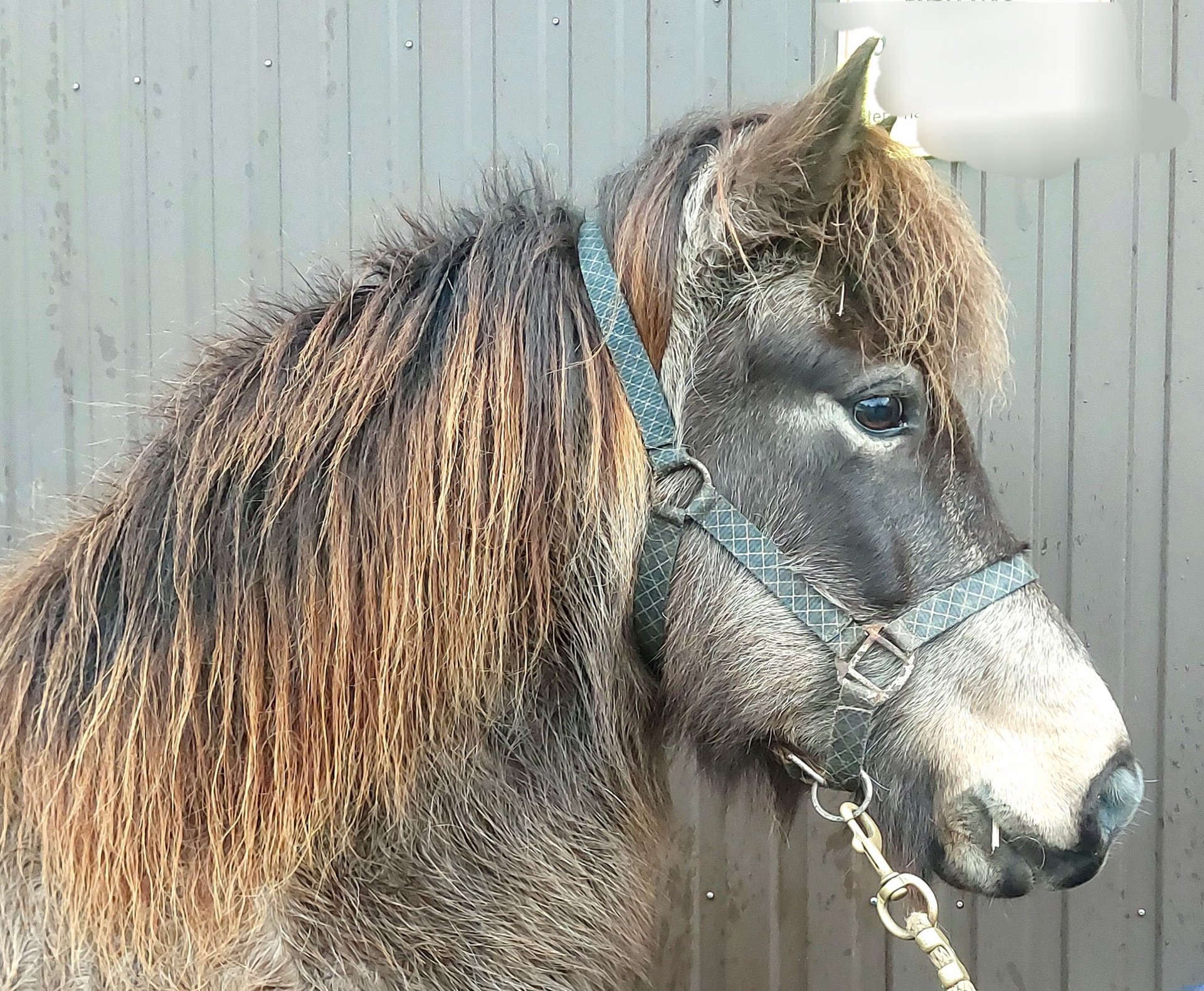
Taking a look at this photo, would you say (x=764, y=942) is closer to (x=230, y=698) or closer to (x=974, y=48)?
(x=230, y=698)

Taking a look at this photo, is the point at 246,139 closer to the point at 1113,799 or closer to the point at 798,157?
the point at 798,157

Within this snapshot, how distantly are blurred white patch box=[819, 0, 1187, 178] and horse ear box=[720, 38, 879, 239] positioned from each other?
976 millimetres

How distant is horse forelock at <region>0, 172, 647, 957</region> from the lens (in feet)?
2.66

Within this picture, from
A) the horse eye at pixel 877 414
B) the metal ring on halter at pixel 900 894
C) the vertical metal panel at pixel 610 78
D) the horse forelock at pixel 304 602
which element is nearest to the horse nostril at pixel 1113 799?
the metal ring on halter at pixel 900 894

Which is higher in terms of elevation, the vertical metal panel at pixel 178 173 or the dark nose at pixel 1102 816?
the vertical metal panel at pixel 178 173

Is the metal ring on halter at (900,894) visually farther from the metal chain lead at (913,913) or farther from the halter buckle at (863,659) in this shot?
the halter buckle at (863,659)

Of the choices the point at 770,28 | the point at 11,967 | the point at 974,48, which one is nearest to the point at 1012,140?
the point at 974,48

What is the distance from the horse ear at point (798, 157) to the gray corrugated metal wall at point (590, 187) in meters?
1.02

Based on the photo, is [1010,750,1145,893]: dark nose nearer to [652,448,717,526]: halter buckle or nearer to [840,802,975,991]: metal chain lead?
[840,802,975,991]: metal chain lead

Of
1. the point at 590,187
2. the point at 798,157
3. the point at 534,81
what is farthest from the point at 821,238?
the point at 534,81

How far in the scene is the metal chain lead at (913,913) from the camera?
82 centimetres

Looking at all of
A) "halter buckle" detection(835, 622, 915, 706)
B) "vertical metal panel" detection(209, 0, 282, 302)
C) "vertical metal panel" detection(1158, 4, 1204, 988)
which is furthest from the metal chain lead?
"vertical metal panel" detection(209, 0, 282, 302)

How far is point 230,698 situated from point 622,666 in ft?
1.39

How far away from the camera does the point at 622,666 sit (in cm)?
94
